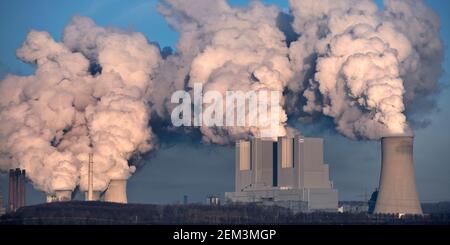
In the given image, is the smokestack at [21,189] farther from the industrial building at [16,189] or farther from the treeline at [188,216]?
the treeline at [188,216]

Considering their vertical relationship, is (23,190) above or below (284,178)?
below

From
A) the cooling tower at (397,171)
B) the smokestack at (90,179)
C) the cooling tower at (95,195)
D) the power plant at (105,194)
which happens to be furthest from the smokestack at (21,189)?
the cooling tower at (397,171)

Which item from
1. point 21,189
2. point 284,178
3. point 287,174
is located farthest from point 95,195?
point 287,174

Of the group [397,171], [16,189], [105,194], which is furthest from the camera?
[16,189]

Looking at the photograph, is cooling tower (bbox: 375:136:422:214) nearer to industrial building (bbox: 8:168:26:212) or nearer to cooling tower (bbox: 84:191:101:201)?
cooling tower (bbox: 84:191:101:201)

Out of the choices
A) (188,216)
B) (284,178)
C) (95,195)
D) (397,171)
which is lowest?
(188,216)

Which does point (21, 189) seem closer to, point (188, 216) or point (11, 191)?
point (11, 191)
